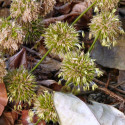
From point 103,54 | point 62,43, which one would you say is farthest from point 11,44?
point 103,54

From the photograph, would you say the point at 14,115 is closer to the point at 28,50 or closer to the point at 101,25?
the point at 28,50

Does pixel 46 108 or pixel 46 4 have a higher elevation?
pixel 46 4

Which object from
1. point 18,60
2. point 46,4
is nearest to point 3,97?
point 18,60

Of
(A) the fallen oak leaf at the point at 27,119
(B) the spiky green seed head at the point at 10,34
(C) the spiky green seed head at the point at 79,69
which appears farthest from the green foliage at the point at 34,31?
(A) the fallen oak leaf at the point at 27,119

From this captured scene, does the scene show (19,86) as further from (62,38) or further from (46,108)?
(62,38)

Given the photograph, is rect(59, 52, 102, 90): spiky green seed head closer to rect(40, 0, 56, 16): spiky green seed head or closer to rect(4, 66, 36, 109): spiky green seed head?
rect(4, 66, 36, 109): spiky green seed head

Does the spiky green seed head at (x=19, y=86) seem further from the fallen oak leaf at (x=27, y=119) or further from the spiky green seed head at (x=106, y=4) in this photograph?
the spiky green seed head at (x=106, y=4)

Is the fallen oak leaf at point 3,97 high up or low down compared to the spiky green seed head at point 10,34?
down

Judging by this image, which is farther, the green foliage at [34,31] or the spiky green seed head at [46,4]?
the green foliage at [34,31]
